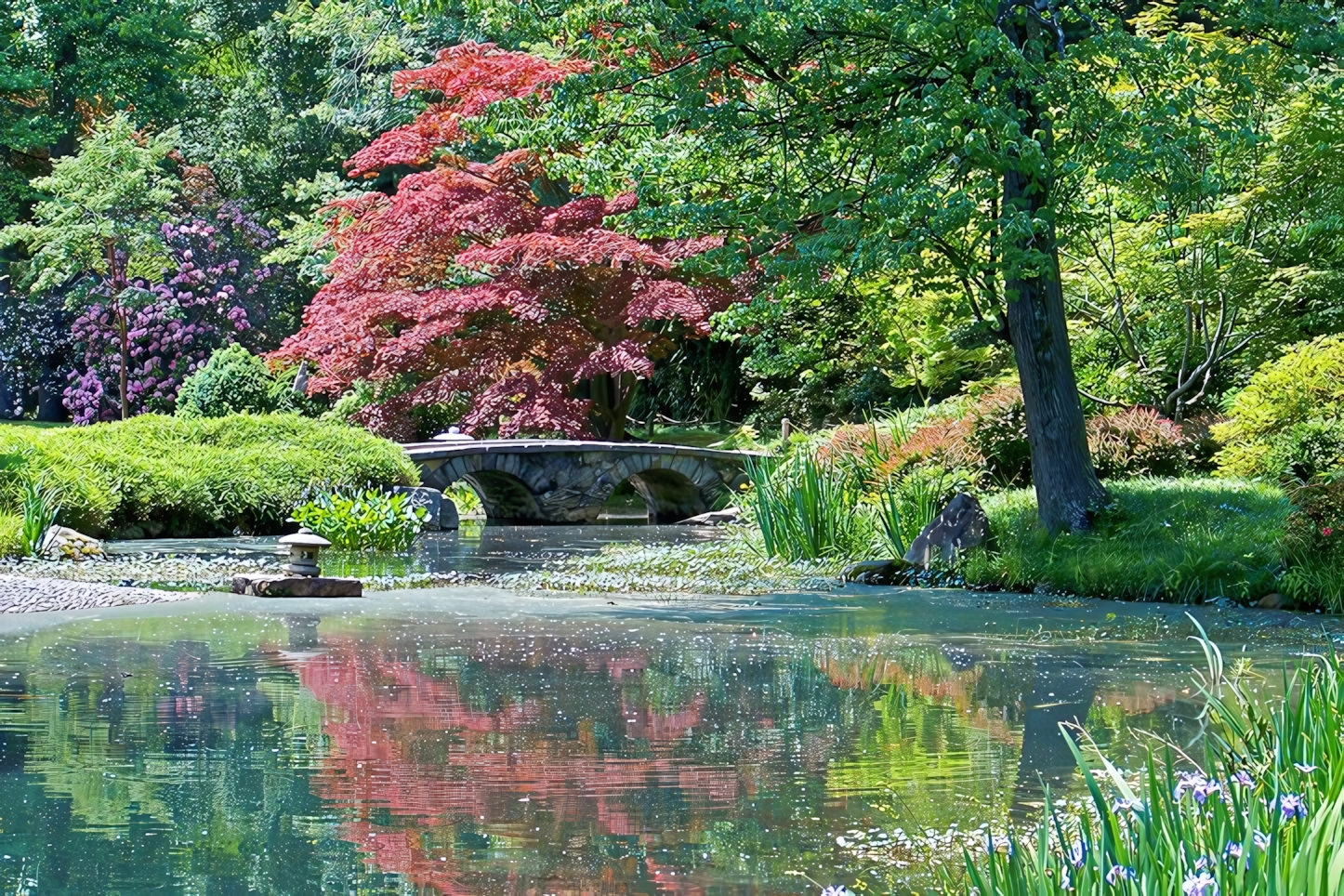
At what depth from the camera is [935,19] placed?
11000 millimetres

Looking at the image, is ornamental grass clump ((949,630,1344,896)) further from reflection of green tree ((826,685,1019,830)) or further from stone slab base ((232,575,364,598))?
stone slab base ((232,575,364,598))

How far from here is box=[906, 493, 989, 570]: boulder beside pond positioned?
42.0ft

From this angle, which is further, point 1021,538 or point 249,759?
point 1021,538

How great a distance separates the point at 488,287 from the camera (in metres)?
25.0

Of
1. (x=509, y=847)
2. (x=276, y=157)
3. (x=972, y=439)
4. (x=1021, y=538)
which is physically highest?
(x=276, y=157)

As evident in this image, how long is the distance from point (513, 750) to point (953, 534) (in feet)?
24.9

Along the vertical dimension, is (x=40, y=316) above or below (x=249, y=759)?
above

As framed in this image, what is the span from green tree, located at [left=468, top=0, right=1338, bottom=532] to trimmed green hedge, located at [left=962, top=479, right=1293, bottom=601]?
42 cm

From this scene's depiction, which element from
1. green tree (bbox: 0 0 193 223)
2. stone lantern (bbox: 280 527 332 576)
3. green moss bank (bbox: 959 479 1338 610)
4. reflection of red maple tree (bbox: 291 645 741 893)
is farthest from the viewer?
green tree (bbox: 0 0 193 223)

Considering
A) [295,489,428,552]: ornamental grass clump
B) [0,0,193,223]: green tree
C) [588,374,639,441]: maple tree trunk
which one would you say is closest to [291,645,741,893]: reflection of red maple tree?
[295,489,428,552]: ornamental grass clump

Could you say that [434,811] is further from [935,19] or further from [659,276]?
[659,276]

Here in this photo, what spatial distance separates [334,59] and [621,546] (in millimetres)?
19646

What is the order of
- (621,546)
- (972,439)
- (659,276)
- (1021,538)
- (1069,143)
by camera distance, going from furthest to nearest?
(659,276) < (621,546) < (972,439) < (1021,538) < (1069,143)

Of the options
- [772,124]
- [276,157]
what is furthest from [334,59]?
[772,124]
